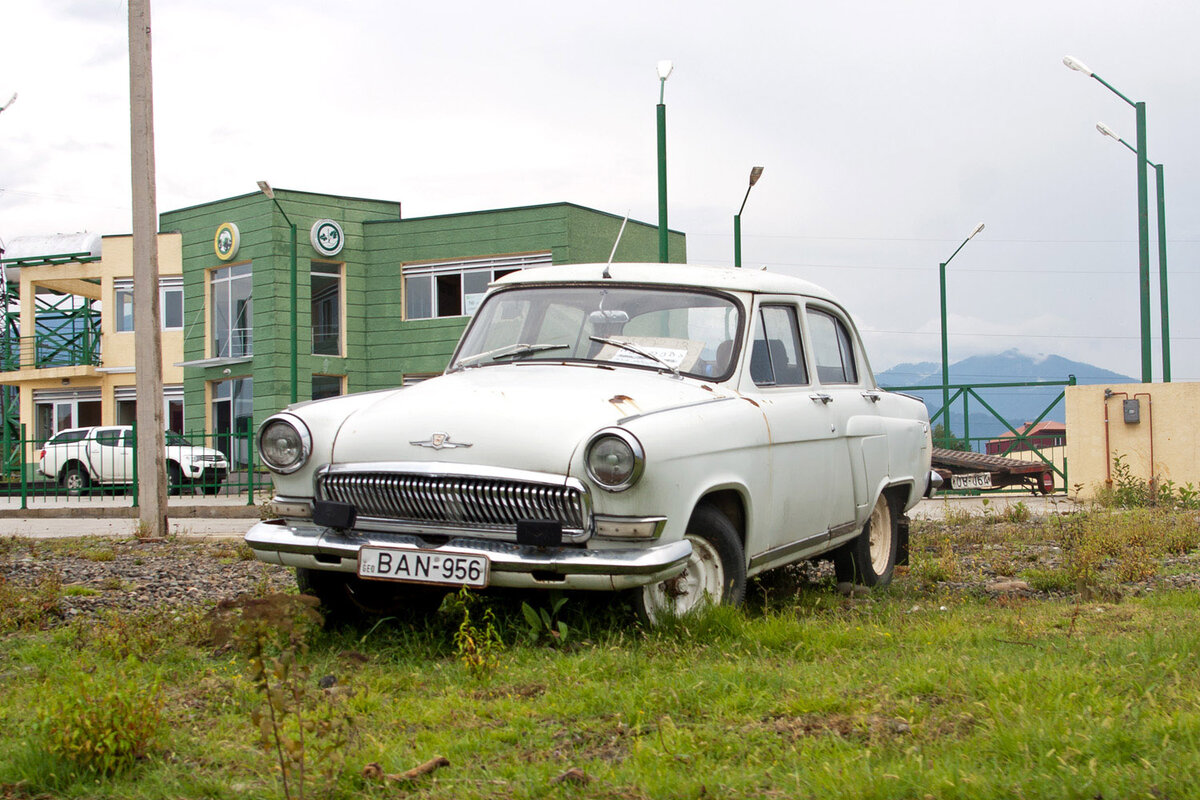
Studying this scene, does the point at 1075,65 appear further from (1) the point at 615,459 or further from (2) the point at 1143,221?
(1) the point at 615,459

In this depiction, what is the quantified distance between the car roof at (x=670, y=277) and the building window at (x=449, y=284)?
89.5ft

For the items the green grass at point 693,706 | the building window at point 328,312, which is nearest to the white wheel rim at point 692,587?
the green grass at point 693,706

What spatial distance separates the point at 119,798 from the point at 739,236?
1990 centimetres

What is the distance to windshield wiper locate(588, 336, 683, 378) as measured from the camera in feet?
18.8

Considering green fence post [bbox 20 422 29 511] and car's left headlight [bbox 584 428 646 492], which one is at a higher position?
car's left headlight [bbox 584 428 646 492]

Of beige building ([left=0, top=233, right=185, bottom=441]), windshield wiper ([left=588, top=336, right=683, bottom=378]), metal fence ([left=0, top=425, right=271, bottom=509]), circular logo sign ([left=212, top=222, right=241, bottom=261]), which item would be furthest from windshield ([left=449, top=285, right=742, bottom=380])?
beige building ([left=0, top=233, right=185, bottom=441])

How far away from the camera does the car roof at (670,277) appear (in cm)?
614

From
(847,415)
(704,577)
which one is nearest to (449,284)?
(847,415)

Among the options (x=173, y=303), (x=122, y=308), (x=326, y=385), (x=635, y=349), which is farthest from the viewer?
(x=122, y=308)

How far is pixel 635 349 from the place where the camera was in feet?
19.2

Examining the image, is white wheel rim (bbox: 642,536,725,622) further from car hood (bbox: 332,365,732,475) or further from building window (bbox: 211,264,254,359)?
building window (bbox: 211,264,254,359)

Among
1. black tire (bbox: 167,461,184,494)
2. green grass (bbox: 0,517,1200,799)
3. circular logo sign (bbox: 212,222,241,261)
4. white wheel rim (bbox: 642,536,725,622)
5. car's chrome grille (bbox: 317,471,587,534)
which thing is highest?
circular logo sign (bbox: 212,222,241,261)

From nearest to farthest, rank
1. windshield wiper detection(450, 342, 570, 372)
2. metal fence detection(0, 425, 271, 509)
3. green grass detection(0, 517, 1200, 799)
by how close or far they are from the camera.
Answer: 1. green grass detection(0, 517, 1200, 799)
2. windshield wiper detection(450, 342, 570, 372)
3. metal fence detection(0, 425, 271, 509)

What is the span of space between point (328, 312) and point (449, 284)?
3.77 metres
